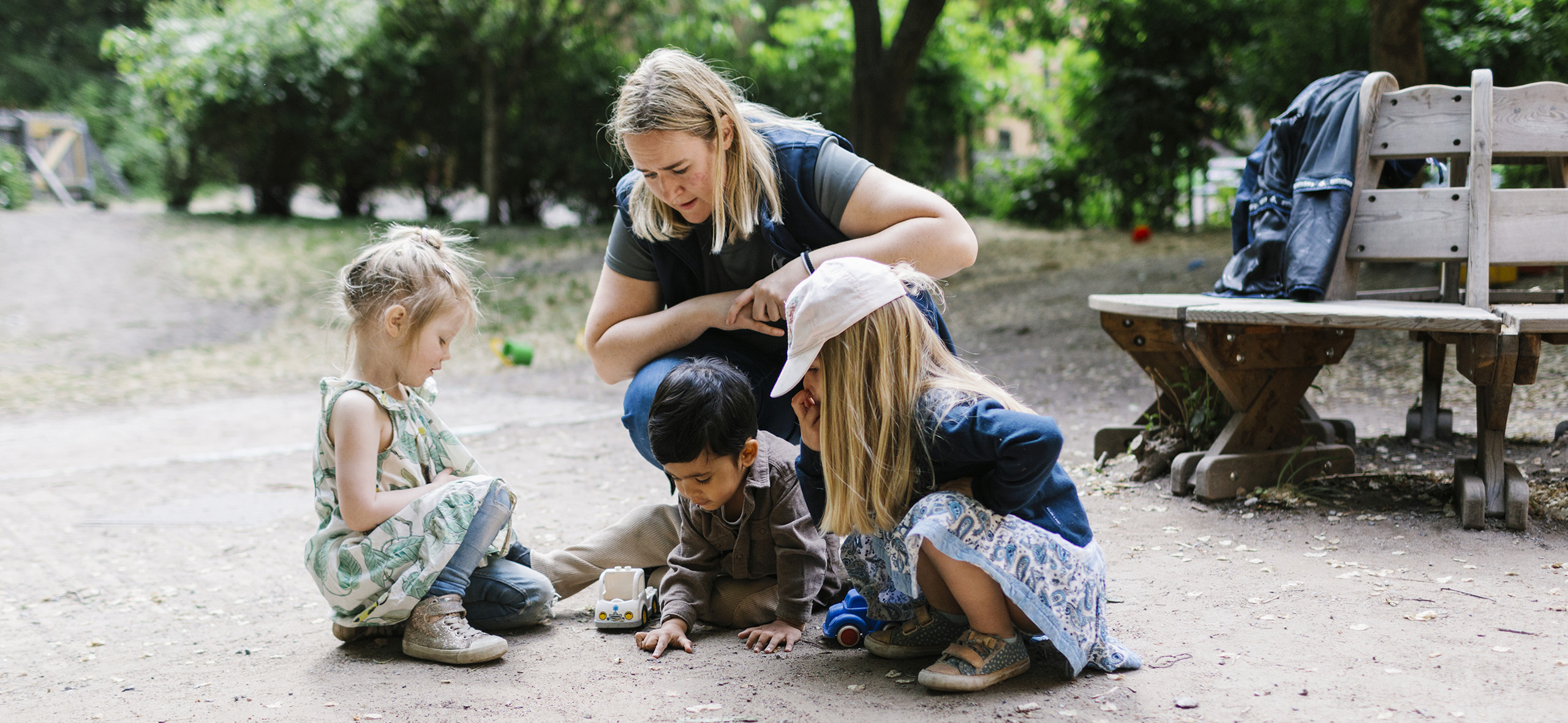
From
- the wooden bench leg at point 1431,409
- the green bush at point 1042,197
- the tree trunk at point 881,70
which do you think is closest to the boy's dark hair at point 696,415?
the wooden bench leg at point 1431,409

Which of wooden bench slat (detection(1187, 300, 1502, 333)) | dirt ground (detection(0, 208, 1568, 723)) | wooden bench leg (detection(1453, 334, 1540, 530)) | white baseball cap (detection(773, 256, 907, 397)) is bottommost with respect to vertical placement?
dirt ground (detection(0, 208, 1568, 723))

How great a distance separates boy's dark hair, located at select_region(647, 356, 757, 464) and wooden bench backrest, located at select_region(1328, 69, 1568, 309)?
217cm

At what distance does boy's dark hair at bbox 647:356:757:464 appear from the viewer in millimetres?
2258

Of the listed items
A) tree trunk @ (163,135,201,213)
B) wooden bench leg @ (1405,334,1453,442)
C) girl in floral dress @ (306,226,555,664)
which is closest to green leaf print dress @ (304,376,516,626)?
girl in floral dress @ (306,226,555,664)

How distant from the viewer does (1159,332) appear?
366 cm

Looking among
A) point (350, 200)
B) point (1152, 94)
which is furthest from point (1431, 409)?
point (350, 200)

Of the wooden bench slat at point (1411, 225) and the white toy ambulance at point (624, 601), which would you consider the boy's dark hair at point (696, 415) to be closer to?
the white toy ambulance at point (624, 601)

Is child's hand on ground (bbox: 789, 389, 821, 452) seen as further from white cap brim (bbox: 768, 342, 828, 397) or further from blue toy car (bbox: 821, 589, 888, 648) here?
blue toy car (bbox: 821, 589, 888, 648)

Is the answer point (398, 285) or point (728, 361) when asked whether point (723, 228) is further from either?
point (398, 285)

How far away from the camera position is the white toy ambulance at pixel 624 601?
261cm

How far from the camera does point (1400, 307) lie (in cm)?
311

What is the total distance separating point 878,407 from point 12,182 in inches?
560

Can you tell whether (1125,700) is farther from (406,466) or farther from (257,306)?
(257,306)

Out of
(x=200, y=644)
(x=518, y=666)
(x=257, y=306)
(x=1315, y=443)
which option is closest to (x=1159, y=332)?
(x=1315, y=443)
